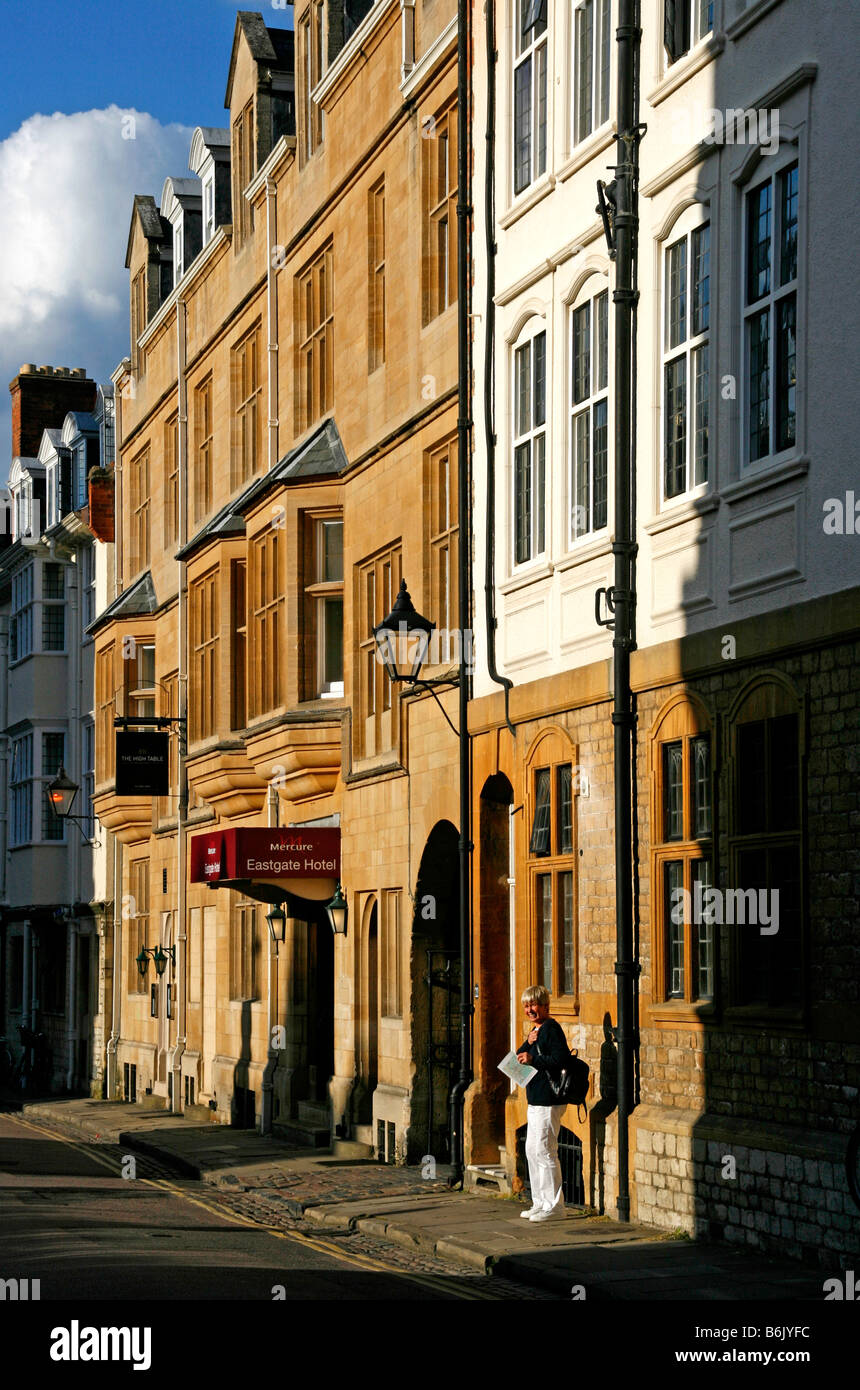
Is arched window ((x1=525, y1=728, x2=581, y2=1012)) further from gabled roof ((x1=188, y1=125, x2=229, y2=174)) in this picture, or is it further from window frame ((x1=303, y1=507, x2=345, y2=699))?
gabled roof ((x1=188, y1=125, x2=229, y2=174))

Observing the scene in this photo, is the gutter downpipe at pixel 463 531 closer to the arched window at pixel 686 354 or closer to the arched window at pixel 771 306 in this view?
the arched window at pixel 686 354

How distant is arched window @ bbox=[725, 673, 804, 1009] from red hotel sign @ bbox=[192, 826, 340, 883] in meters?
10.2

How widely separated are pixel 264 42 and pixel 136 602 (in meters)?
11.2

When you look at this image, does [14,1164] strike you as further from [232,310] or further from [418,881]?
[232,310]

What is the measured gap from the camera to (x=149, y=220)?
40.7 m

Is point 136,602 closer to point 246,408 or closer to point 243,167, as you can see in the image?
point 246,408

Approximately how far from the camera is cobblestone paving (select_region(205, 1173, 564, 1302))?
13.5 meters

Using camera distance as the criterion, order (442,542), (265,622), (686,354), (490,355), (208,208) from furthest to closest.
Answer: (208,208)
(265,622)
(442,542)
(490,355)
(686,354)

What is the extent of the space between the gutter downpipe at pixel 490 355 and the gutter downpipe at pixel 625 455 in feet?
11.3

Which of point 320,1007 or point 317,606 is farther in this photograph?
point 320,1007

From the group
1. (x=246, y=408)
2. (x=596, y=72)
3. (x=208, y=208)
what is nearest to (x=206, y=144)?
(x=208, y=208)

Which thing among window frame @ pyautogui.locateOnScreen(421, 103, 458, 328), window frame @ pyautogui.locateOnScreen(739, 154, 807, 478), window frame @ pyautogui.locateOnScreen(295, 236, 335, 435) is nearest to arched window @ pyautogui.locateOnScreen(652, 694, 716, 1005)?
window frame @ pyautogui.locateOnScreen(739, 154, 807, 478)

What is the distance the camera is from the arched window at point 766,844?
14.4m

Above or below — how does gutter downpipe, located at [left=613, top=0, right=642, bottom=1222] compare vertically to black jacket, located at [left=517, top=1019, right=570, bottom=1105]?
above
